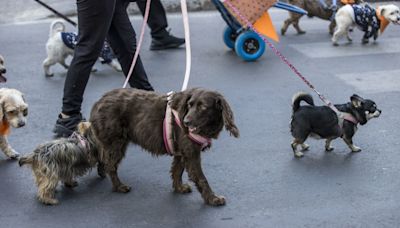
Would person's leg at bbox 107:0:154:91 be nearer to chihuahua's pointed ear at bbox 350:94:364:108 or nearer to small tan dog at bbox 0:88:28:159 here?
small tan dog at bbox 0:88:28:159

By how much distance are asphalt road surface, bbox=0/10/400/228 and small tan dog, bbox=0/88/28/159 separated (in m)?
0.14

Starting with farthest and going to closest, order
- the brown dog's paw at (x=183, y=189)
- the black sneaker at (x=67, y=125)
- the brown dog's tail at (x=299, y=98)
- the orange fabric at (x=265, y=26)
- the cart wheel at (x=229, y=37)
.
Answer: the cart wheel at (x=229, y=37), the orange fabric at (x=265, y=26), the black sneaker at (x=67, y=125), the brown dog's tail at (x=299, y=98), the brown dog's paw at (x=183, y=189)

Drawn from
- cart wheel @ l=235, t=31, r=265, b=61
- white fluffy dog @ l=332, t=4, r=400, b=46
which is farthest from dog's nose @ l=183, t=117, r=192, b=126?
white fluffy dog @ l=332, t=4, r=400, b=46

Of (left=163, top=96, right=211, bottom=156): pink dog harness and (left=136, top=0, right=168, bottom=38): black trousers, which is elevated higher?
(left=163, top=96, right=211, bottom=156): pink dog harness

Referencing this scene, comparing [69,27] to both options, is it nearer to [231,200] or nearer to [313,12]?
[313,12]

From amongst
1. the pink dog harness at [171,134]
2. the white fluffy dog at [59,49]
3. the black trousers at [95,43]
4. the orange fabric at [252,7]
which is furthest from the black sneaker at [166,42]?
the pink dog harness at [171,134]

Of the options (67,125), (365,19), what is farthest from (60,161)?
(365,19)

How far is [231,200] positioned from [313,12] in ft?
17.4

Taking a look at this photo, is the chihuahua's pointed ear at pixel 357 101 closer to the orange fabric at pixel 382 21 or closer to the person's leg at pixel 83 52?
the person's leg at pixel 83 52

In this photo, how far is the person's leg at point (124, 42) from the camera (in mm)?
5602

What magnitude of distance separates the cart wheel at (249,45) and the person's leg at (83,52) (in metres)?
2.91

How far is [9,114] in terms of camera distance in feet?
16.1

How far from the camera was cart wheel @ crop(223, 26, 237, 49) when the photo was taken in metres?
8.23

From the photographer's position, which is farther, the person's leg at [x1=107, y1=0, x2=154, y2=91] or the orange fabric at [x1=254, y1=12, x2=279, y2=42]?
the orange fabric at [x1=254, y1=12, x2=279, y2=42]
